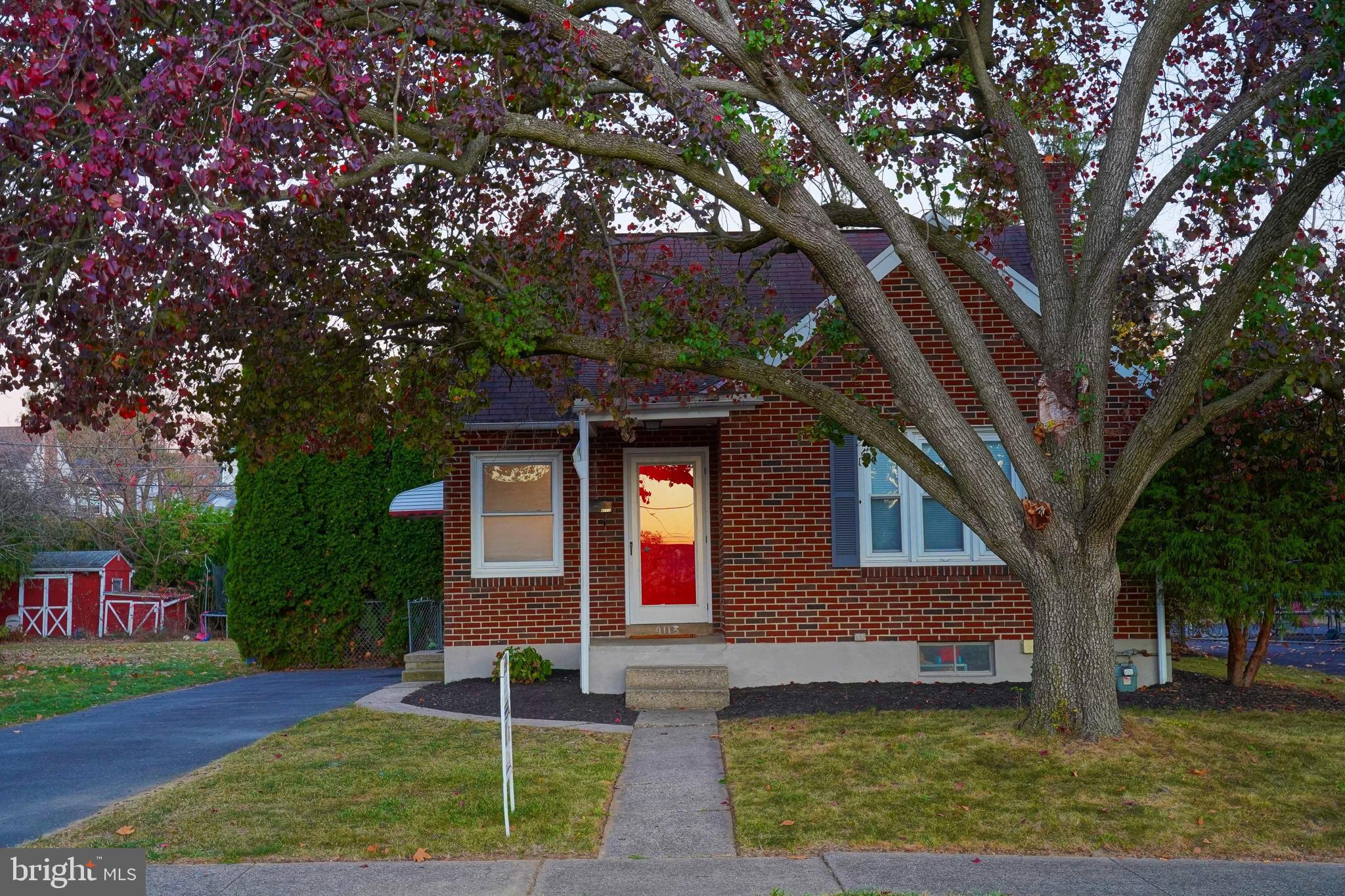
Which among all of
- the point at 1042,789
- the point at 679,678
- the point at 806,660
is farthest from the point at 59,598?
the point at 1042,789

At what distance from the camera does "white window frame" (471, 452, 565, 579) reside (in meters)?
13.1

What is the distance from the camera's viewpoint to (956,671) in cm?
1202

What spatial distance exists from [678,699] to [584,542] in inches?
85.2

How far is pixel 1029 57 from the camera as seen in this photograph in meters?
9.98

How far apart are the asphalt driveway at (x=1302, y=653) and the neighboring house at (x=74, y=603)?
26453 millimetres

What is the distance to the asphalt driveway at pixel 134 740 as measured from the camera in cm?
754

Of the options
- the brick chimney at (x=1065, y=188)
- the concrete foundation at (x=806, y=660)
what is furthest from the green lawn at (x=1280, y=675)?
the brick chimney at (x=1065, y=188)

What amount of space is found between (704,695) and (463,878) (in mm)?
5527

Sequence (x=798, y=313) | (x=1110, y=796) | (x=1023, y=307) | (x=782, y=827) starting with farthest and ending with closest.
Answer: (x=798, y=313) < (x=1023, y=307) < (x=1110, y=796) < (x=782, y=827)

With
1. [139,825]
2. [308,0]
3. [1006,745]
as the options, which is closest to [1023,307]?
[1006,745]

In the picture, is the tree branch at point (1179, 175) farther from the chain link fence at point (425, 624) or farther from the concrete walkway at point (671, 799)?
the chain link fence at point (425, 624)

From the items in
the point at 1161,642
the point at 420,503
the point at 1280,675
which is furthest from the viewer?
the point at 420,503

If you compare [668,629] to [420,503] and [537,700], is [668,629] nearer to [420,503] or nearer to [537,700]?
[537,700]

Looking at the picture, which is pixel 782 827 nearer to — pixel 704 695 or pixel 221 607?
pixel 704 695
